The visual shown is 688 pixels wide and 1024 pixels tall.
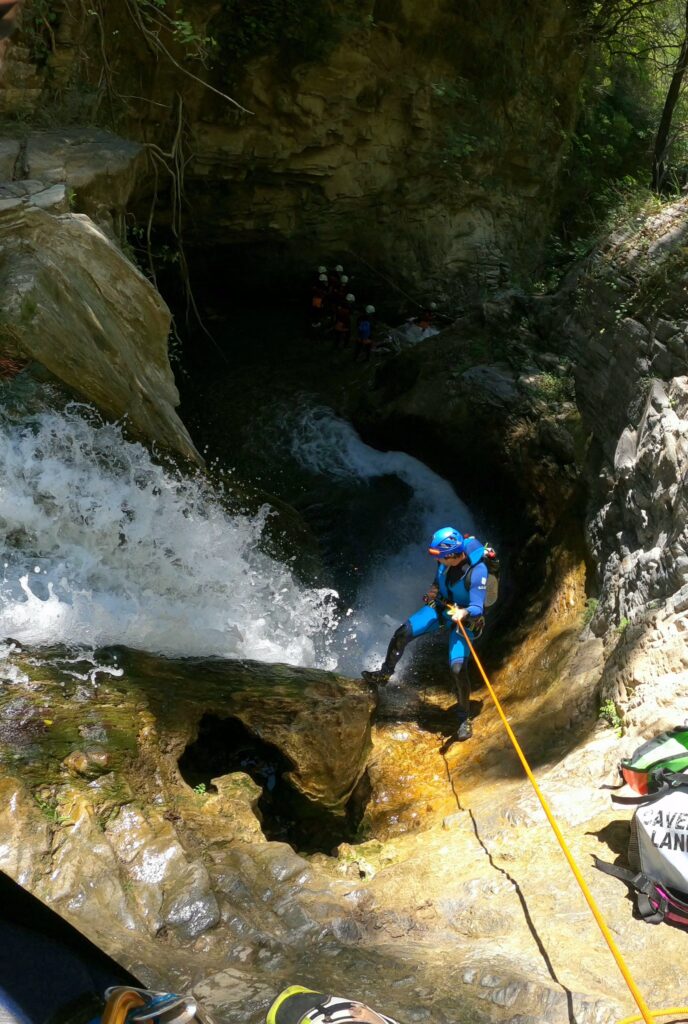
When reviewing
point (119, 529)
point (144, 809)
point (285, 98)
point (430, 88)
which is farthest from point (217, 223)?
point (144, 809)

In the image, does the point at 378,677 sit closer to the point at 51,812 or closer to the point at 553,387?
the point at 51,812

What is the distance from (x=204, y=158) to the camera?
1130 centimetres

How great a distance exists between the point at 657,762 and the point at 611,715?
1135 millimetres

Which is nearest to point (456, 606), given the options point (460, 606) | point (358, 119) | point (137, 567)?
point (460, 606)

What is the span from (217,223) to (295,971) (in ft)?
37.1

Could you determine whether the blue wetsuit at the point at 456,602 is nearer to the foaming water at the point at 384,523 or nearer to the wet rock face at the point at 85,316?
the foaming water at the point at 384,523

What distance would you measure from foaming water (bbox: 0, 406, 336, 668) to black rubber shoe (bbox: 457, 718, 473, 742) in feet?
4.82

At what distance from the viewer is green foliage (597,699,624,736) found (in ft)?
15.9

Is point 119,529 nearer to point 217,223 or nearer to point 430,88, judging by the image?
point 217,223

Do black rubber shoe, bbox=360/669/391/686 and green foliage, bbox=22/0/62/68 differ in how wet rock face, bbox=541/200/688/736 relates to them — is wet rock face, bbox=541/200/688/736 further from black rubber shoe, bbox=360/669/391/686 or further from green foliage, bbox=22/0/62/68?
green foliage, bbox=22/0/62/68

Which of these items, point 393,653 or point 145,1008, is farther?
point 393,653

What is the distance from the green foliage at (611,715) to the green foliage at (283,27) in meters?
9.57

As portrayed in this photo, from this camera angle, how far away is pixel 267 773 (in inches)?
210

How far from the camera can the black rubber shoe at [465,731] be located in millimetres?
6426
